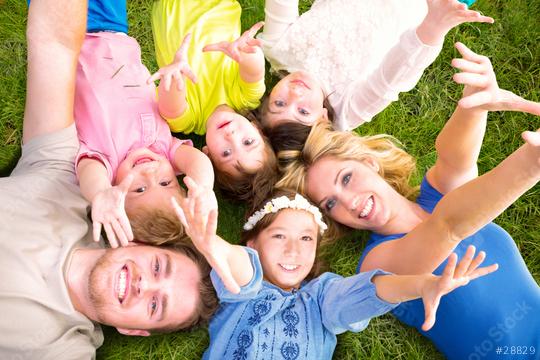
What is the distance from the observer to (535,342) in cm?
214

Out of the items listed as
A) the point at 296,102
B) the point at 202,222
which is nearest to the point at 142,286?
the point at 202,222

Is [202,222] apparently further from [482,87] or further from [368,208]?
[482,87]

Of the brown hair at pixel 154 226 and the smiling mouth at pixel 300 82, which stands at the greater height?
the smiling mouth at pixel 300 82

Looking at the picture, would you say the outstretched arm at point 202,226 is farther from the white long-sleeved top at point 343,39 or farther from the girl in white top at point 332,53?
the white long-sleeved top at point 343,39

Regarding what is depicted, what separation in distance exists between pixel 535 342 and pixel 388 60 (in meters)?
1.42

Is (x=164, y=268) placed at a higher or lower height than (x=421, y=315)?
higher

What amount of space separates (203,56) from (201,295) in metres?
1.32

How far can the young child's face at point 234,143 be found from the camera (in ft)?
7.95

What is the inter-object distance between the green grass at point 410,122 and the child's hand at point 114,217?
88cm

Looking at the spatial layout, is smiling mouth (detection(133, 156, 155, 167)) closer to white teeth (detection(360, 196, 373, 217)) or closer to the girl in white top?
the girl in white top

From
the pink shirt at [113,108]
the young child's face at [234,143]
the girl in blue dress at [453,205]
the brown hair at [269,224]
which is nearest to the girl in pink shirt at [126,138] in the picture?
the pink shirt at [113,108]

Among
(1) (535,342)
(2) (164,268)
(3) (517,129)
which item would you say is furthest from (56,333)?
(3) (517,129)

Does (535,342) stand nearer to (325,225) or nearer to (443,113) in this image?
(325,225)

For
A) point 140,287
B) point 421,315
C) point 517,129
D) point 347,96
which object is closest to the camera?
point 140,287
